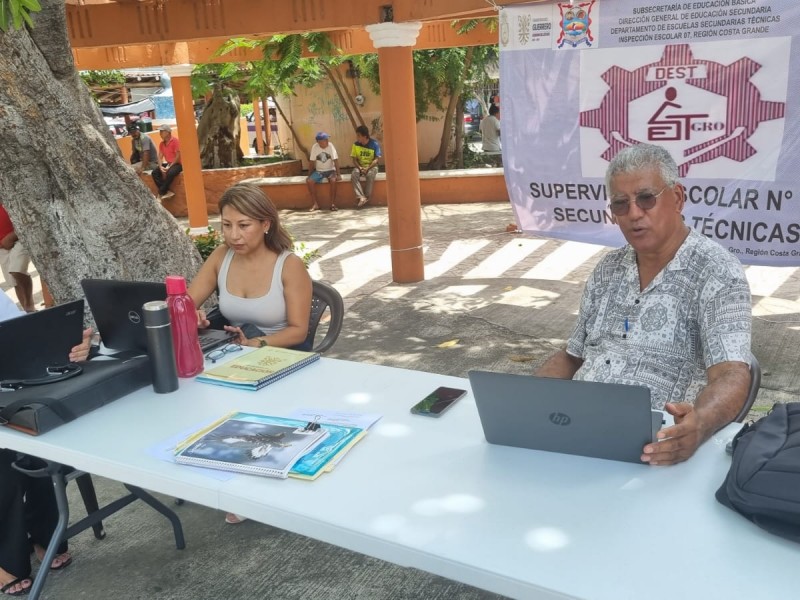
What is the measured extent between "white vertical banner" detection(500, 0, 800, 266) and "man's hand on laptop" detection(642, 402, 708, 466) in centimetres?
311

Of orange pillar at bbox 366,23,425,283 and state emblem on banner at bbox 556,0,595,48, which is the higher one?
state emblem on banner at bbox 556,0,595,48

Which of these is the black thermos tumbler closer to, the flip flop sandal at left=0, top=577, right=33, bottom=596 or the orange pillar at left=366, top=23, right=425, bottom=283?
the flip flop sandal at left=0, top=577, right=33, bottom=596

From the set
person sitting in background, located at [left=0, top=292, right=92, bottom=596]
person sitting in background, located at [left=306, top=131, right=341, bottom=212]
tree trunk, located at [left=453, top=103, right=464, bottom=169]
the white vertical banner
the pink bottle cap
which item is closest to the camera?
the pink bottle cap

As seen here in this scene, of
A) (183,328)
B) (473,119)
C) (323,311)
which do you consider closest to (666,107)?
(323,311)

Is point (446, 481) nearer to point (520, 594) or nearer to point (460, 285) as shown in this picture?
point (520, 594)

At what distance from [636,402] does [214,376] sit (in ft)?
4.99

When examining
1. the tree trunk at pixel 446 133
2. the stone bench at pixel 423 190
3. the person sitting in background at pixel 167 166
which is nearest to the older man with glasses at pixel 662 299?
the stone bench at pixel 423 190

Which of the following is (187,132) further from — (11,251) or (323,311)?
(323,311)

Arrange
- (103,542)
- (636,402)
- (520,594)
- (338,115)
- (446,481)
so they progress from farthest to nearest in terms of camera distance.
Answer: (338,115) < (103,542) < (446,481) < (636,402) < (520,594)

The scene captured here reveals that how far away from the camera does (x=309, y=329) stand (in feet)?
12.6

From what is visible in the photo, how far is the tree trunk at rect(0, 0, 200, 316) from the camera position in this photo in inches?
183

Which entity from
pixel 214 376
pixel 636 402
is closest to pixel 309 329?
pixel 214 376

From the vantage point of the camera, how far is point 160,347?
259 cm

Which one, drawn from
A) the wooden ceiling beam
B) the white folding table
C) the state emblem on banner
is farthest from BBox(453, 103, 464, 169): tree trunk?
the white folding table
